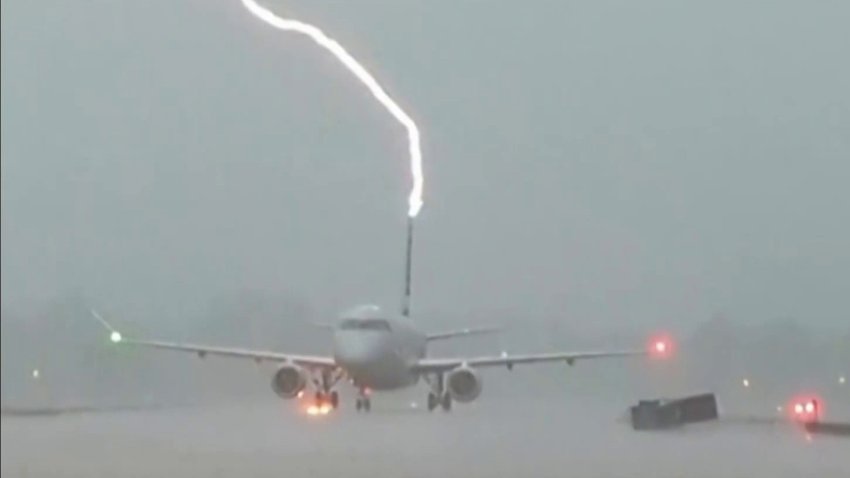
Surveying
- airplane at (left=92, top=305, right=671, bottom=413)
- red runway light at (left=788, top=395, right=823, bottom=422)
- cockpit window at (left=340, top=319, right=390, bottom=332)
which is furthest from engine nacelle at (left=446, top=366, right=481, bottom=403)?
red runway light at (left=788, top=395, right=823, bottom=422)

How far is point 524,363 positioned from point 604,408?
231cm

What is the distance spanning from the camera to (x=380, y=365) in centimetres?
1802

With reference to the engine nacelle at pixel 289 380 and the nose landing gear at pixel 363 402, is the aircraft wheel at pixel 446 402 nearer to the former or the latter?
the nose landing gear at pixel 363 402

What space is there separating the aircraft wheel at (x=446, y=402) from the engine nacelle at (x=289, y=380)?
124 centimetres

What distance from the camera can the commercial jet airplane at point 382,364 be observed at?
12.4 m

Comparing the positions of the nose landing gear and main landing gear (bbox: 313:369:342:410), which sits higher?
main landing gear (bbox: 313:369:342:410)

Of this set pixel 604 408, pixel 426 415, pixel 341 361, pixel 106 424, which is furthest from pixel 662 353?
pixel 341 361

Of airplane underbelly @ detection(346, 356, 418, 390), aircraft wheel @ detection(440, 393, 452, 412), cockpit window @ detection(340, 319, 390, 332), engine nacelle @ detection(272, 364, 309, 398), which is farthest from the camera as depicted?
cockpit window @ detection(340, 319, 390, 332)

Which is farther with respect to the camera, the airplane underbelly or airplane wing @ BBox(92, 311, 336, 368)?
the airplane underbelly

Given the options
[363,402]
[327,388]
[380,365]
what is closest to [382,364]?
[380,365]

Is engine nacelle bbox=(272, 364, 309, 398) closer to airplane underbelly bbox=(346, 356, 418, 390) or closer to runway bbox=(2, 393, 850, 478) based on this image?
airplane underbelly bbox=(346, 356, 418, 390)

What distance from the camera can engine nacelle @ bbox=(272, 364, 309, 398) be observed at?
11914mm

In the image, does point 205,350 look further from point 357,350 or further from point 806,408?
point 357,350

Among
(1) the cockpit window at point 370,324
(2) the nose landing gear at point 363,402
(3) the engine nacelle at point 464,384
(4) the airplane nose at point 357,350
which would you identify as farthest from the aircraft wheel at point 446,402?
(1) the cockpit window at point 370,324
